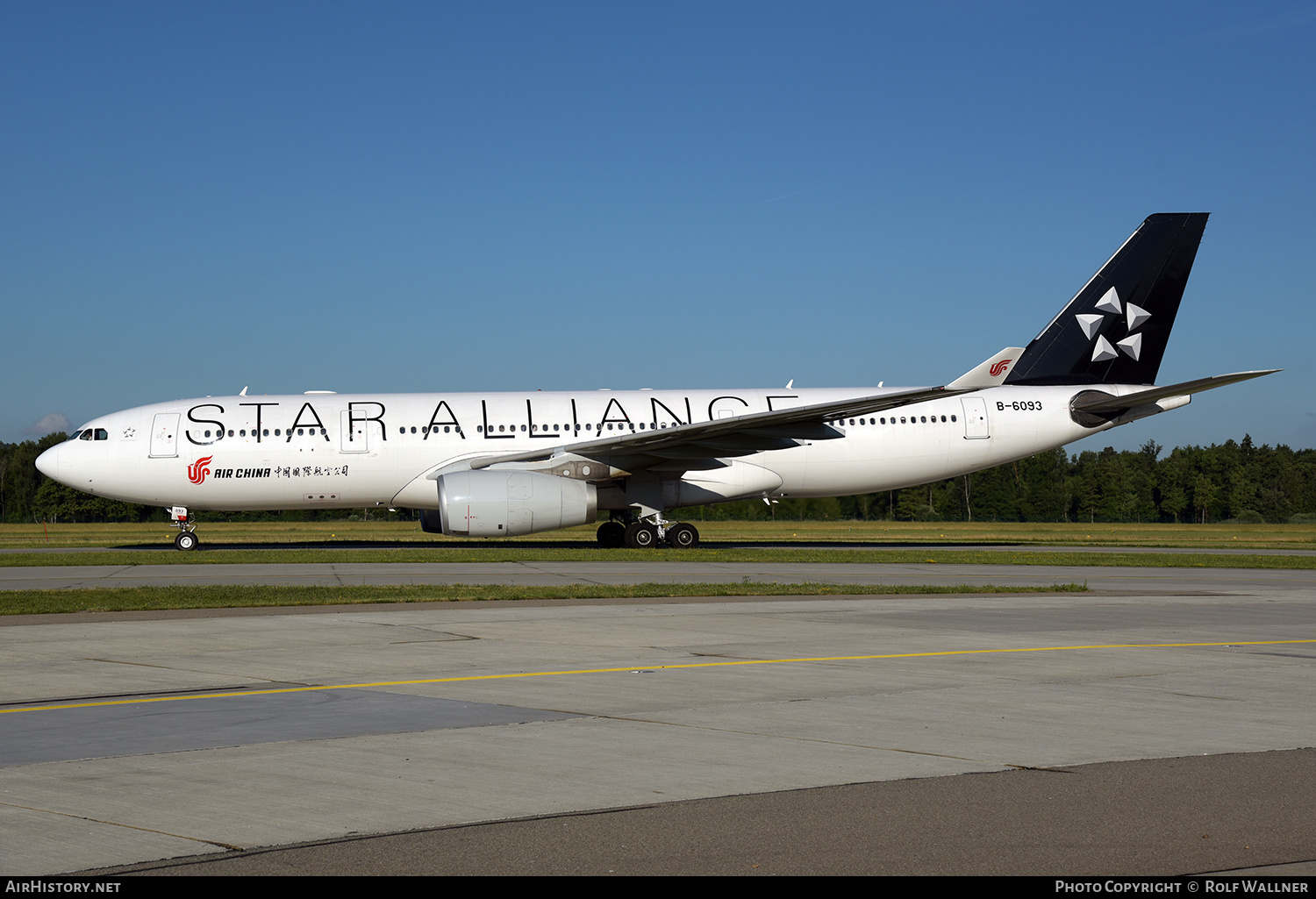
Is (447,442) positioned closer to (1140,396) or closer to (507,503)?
(507,503)

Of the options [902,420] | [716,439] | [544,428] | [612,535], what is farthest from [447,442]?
[902,420]

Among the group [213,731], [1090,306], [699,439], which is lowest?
[213,731]

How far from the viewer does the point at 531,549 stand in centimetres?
2580

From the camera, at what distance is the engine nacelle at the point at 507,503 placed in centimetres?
2252

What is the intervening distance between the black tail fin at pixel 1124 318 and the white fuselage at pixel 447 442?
73 cm

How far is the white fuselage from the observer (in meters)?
25.7

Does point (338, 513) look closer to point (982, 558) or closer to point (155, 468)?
point (155, 468)

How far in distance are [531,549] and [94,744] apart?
19532mm

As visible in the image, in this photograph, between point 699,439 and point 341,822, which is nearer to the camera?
point 341,822

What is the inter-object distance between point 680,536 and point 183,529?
11.3 m

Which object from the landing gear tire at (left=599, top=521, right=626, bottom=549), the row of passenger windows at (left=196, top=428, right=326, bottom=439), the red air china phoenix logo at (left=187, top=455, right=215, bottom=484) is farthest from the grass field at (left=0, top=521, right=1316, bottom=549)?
the red air china phoenix logo at (left=187, top=455, right=215, bottom=484)

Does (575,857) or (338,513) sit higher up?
(338,513)

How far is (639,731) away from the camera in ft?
22.0
